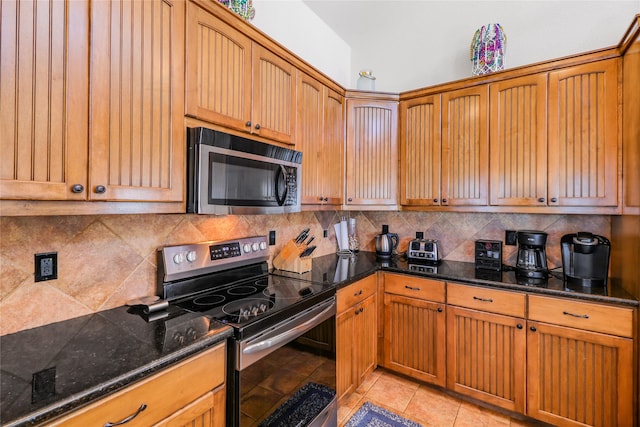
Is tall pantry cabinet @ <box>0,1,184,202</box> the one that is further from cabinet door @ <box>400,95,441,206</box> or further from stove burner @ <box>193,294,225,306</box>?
cabinet door @ <box>400,95,441,206</box>

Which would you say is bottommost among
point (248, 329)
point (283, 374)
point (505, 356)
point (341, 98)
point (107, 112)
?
point (505, 356)

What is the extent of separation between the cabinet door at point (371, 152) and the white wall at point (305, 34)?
67 cm

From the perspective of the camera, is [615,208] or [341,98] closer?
[615,208]

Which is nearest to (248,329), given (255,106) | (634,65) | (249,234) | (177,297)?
(177,297)

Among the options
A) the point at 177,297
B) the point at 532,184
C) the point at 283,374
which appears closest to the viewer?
the point at 283,374

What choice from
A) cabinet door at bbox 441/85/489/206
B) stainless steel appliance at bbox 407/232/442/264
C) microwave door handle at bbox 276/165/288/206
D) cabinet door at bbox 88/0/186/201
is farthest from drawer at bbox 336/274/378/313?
cabinet door at bbox 88/0/186/201

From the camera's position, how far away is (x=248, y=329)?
1.20 m

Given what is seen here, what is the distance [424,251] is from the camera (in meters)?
2.55

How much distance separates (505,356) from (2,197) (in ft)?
8.35

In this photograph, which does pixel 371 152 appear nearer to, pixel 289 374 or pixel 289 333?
pixel 289 333

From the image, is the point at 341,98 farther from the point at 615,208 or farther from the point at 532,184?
the point at 615,208

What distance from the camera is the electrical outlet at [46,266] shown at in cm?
115

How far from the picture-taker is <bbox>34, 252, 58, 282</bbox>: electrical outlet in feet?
3.79

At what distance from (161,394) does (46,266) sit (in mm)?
719
